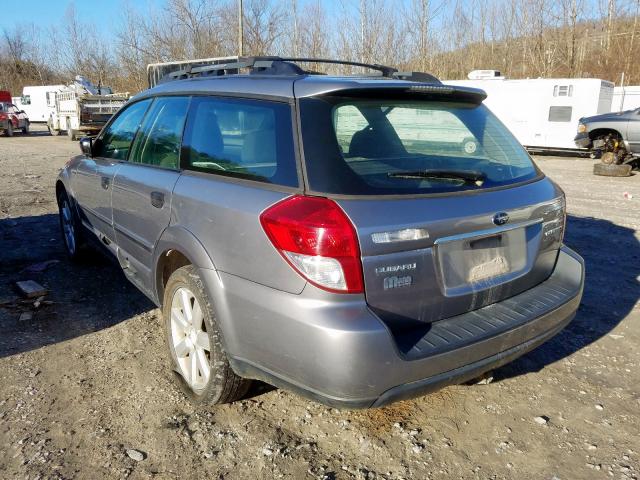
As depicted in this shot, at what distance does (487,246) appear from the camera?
256 cm

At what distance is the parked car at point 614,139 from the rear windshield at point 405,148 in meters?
11.3

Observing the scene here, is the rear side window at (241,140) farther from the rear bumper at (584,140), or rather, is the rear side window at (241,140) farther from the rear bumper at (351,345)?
the rear bumper at (584,140)

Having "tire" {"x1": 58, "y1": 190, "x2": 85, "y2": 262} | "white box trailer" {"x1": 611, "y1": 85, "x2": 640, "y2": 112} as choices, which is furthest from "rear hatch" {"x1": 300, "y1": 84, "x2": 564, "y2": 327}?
"white box trailer" {"x1": 611, "y1": 85, "x2": 640, "y2": 112}

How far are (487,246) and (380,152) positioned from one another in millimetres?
675

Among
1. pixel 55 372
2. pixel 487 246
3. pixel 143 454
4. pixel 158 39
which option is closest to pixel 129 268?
pixel 55 372

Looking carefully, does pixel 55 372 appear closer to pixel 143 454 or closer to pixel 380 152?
pixel 143 454

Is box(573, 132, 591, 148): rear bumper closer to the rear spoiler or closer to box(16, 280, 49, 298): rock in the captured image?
the rear spoiler

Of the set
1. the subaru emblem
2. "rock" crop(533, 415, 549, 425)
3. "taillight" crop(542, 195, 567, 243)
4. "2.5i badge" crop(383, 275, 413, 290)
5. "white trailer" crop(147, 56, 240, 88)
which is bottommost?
Answer: "rock" crop(533, 415, 549, 425)

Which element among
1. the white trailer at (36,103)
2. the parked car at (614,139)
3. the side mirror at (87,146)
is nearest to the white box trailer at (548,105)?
the parked car at (614,139)

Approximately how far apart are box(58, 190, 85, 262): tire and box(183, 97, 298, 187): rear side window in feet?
8.02

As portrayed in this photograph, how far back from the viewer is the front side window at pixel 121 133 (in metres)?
4.01

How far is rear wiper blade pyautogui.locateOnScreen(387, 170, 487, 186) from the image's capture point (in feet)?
8.19

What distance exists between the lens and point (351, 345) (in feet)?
7.06

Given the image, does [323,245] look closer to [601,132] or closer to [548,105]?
[601,132]
